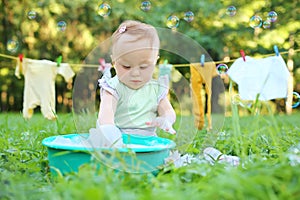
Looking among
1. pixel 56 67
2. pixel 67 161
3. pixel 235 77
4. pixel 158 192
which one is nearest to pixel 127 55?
pixel 67 161

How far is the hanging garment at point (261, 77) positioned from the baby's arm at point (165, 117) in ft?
3.62

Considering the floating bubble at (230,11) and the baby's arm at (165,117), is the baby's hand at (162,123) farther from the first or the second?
the floating bubble at (230,11)

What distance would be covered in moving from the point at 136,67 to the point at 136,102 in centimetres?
31

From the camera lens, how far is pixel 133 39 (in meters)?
1.99

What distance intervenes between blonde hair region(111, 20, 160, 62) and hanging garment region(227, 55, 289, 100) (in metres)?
1.35

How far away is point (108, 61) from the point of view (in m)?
2.32

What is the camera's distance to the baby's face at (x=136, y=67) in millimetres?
1985

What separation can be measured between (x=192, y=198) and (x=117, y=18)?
7.62 m

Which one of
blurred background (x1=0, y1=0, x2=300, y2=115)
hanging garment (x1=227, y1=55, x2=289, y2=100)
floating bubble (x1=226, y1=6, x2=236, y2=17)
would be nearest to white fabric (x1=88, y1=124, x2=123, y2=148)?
hanging garment (x1=227, y1=55, x2=289, y2=100)

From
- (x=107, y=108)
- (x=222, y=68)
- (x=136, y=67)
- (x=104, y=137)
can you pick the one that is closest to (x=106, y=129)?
(x=104, y=137)

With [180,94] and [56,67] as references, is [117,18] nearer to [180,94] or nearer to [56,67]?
[56,67]

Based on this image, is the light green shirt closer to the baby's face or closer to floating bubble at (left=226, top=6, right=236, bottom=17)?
the baby's face

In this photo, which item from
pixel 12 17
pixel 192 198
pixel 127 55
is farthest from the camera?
pixel 12 17

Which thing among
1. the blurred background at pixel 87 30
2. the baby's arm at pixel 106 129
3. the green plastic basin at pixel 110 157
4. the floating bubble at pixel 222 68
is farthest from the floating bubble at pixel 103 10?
the blurred background at pixel 87 30
